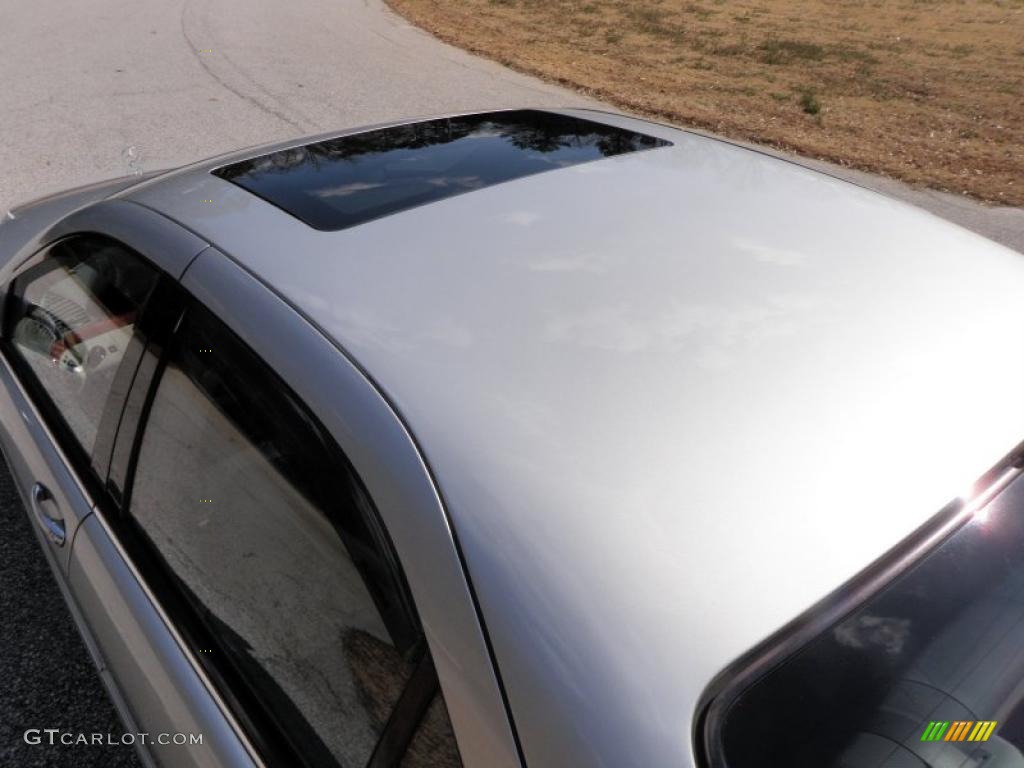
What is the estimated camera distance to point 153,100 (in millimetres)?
8727

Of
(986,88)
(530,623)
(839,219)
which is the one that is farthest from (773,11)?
(530,623)

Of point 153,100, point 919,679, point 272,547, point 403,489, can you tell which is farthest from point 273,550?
point 153,100

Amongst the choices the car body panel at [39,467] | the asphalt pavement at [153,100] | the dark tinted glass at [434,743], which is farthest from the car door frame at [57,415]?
the dark tinted glass at [434,743]

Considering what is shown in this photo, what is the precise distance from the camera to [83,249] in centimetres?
214

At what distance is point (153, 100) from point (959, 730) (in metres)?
9.54

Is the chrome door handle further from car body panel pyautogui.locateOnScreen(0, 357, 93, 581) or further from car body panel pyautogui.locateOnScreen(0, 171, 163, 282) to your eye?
car body panel pyautogui.locateOnScreen(0, 171, 163, 282)

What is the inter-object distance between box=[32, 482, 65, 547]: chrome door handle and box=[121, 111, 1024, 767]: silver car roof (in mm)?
844

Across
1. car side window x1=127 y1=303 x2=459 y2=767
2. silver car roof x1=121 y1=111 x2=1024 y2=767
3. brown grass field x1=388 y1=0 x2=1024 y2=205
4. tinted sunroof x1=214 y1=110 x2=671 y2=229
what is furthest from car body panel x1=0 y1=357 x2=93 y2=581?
brown grass field x1=388 y1=0 x2=1024 y2=205

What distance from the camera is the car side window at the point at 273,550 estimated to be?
4.00ft

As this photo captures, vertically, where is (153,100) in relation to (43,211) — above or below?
below

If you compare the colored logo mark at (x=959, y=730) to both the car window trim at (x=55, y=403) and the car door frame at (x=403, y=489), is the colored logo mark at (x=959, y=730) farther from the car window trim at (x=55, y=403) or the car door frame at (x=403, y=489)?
the car window trim at (x=55, y=403)

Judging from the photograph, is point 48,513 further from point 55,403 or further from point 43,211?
point 43,211

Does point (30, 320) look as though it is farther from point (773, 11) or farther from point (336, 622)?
point (773, 11)

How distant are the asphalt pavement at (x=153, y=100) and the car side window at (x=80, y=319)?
36.3 inches
